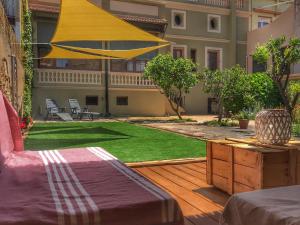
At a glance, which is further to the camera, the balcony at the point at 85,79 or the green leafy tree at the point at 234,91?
the balcony at the point at 85,79

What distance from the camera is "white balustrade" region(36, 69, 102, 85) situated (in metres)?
17.6

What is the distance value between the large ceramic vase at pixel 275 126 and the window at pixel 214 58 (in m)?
19.2

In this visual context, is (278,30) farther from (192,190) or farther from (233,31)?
(192,190)

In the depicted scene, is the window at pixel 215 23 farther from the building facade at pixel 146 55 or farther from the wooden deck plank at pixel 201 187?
the wooden deck plank at pixel 201 187

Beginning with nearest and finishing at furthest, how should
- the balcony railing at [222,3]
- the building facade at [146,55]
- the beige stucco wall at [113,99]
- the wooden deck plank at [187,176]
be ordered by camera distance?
the wooden deck plank at [187,176]
the beige stucco wall at [113,99]
the building facade at [146,55]
the balcony railing at [222,3]

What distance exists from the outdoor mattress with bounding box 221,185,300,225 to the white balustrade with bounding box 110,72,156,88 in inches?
687

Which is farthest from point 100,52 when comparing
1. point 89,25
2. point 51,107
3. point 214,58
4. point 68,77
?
point 214,58

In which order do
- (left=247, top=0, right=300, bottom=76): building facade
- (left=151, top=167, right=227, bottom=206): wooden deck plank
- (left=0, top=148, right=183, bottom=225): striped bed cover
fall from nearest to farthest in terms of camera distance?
(left=0, top=148, right=183, bottom=225): striped bed cover < (left=151, top=167, right=227, bottom=206): wooden deck plank < (left=247, top=0, right=300, bottom=76): building facade

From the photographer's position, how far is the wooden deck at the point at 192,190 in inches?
119

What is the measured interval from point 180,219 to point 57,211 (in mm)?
718

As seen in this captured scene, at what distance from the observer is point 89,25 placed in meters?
9.04

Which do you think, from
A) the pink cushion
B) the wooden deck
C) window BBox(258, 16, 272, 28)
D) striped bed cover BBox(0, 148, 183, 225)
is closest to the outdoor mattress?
striped bed cover BBox(0, 148, 183, 225)

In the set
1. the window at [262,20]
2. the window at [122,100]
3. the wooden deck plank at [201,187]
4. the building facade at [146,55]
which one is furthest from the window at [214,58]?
the wooden deck plank at [201,187]

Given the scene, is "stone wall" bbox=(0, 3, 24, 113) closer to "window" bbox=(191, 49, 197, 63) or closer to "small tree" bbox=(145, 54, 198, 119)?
"small tree" bbox=(145, 54, 198, 119)
